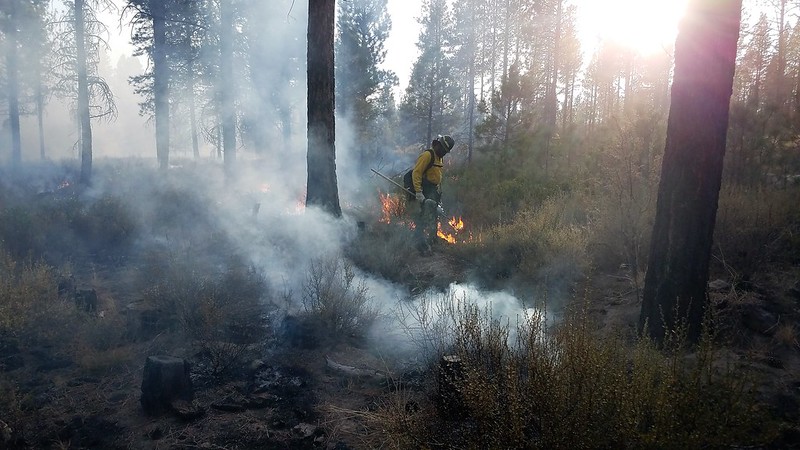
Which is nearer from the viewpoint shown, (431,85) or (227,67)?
(227,67)

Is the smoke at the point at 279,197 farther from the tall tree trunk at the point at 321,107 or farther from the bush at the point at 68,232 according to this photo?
the bush at the point at 68,232

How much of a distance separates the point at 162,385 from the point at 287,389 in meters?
1.08

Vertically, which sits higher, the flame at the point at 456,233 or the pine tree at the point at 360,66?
the pine tree at the point at 360,66

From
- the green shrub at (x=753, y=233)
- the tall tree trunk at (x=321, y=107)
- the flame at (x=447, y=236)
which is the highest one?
the tall tree trunk at (x=321, y=107)

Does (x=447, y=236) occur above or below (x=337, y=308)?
above

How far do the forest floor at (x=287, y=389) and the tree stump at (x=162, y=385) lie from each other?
0.11m

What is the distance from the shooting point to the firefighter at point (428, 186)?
8.54 meters

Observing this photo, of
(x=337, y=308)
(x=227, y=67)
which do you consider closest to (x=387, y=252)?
(x=337, y=308)

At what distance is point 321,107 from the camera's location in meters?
8.08

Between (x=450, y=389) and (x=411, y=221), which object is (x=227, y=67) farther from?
(x=450, y=389)

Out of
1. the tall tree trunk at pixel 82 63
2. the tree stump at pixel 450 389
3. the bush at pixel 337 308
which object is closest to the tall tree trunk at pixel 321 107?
the bush at pixel 337 308

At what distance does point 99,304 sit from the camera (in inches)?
257

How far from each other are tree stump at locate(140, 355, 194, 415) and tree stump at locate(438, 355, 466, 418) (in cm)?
234

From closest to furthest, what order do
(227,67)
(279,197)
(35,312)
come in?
(35,312), (279,197), (227,67)
